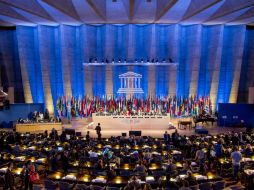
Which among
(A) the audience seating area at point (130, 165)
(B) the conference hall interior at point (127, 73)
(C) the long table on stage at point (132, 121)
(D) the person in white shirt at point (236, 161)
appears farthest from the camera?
(C) the long table on stage at point (132, 121)

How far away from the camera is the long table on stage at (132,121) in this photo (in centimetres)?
2425

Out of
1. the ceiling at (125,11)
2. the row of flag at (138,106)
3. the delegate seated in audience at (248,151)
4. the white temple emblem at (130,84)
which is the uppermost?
the ceiling at (125,11)

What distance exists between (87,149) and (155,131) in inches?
433

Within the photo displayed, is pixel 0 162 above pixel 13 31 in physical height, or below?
below

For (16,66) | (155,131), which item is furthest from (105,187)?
(16,66)

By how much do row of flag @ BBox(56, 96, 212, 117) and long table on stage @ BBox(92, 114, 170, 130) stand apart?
151cm

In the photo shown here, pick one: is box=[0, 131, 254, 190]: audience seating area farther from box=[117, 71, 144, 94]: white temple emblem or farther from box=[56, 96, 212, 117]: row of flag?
box=[117, 71, 144, 94]: white temple emblem

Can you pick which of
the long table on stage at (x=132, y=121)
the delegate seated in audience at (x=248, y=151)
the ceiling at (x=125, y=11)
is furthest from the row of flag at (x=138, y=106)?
the delegate seated in audience at (x=248, y=151)

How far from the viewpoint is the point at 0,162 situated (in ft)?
39.6

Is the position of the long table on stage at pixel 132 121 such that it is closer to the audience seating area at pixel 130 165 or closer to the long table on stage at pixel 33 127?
the long table on stage at pixel 33 127

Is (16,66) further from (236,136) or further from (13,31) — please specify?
(236,136)

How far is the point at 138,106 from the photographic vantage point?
26703 millimetres

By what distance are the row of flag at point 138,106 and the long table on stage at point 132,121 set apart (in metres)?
1.51

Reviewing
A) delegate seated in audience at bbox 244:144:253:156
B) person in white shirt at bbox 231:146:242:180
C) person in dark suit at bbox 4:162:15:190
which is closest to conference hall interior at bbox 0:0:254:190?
delegate seated in audience at bbox 244:144:253:156
